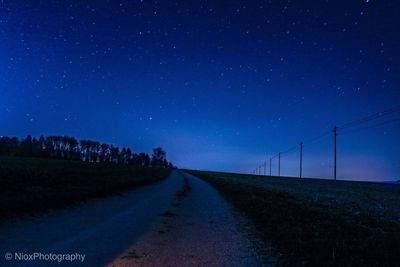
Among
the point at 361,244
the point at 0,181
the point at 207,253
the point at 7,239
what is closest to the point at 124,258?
the point at 207,253

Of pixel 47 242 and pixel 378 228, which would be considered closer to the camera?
pixel 47 242

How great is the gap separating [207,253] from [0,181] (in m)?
17.8

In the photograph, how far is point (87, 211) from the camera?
67.2 feet

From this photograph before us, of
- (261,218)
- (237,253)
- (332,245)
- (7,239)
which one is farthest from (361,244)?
(7,239)

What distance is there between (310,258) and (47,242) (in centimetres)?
740

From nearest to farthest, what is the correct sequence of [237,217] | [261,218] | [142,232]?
1. [142,232]
2. [261,218]
3. [237,217]

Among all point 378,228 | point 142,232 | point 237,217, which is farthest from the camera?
point 237,217

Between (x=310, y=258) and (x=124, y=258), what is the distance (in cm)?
481

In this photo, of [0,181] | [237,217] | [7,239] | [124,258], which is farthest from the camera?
[0,181]

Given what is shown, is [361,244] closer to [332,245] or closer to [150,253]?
[332,245]

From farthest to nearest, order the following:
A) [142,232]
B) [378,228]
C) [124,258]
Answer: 1. [378,228]
2. [142,232]
3. [124,258]

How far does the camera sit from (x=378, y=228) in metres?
17.1

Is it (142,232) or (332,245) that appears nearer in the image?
(332,245)

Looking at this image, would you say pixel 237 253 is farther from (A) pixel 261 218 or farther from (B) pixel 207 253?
(A) pixel 261 218
